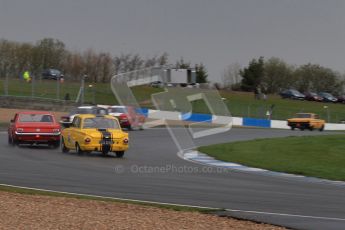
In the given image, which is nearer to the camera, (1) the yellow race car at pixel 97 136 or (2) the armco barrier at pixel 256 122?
(1) the yellow race car at pixel 97 136

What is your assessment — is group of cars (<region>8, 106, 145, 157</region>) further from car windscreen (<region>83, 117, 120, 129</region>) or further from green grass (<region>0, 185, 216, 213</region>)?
green grass (<region>0, 185, 216, 213</region>)

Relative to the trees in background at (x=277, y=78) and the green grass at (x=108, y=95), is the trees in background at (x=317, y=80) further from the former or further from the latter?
the green grass at (x=108, y=95)

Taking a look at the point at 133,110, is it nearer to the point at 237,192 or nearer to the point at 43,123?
the point at 43,123

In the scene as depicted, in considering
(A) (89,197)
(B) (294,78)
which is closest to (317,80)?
(B) (294,78)

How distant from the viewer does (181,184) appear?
15297 mm

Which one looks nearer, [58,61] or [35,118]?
[35,118]

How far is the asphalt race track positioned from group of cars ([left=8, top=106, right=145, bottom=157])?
1.34ft

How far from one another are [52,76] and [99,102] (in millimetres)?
19670

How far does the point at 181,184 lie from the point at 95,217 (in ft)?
20.5

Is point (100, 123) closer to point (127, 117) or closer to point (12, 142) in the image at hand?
point (12, 142)

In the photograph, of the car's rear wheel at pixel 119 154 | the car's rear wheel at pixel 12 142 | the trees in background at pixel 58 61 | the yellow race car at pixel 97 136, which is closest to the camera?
the yellow race car at pixel 97 136

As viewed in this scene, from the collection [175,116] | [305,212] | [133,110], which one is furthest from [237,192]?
[175,116]

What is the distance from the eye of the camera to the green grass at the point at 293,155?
2131 centimetres

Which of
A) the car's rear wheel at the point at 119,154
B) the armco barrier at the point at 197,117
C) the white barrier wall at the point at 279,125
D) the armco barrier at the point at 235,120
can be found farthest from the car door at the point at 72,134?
the white barrier wall at the point at 279,125
